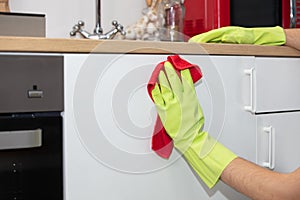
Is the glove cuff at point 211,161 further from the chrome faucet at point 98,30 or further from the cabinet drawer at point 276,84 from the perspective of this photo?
the chrome faucet at point 98,30

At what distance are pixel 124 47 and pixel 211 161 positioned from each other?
364mm

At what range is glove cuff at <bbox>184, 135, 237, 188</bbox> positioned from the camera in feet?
3.82

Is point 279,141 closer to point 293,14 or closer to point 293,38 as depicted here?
point 293,38

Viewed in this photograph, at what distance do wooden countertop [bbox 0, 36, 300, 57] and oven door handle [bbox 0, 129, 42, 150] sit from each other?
0.61ft

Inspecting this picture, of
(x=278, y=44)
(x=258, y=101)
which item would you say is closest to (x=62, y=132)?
(x=258, y=101)

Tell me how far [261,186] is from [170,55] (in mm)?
424

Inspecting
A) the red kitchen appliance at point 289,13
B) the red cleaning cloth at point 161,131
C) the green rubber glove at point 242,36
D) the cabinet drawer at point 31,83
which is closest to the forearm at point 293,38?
the green rubber glove at point 242,36

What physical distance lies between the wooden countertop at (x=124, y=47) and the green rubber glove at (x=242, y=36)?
0.04 meters

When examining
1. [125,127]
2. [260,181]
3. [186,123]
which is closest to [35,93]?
[125,127]

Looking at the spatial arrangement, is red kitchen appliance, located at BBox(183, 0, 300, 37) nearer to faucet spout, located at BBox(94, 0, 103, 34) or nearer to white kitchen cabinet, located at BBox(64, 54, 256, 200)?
faucet spout, located at BBox(94, 0, 103, 34)

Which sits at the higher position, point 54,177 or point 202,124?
point 202,124

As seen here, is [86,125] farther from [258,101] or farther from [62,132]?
[258,101]

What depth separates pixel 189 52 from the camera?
4.19ft

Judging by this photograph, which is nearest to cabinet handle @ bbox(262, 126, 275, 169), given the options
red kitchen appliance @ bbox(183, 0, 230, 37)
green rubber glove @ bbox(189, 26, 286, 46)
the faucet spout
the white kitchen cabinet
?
the white kitchen cabinet
